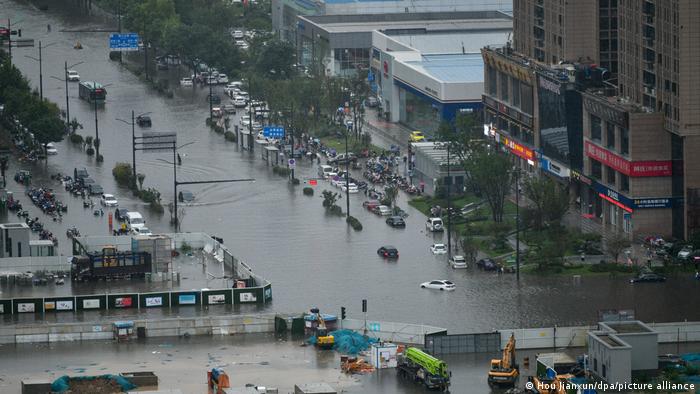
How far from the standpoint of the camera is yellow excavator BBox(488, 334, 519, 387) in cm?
10738

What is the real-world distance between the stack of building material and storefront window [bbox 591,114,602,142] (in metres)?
31.4

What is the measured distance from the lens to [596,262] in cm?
13812

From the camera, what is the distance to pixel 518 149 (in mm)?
165500

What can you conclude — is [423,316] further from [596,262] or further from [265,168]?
[265,168]

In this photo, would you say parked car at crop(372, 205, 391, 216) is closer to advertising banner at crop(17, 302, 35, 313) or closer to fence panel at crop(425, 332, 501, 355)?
advertising banner at crop(17, 302, 35, 313)

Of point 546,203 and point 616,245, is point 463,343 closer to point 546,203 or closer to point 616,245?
point 616,245

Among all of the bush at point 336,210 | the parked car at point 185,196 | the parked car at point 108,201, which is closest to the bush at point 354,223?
the bush at point 336,210

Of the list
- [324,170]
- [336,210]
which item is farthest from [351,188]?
[336,210]

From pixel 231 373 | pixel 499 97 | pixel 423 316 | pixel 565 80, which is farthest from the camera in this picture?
pixel 499 97

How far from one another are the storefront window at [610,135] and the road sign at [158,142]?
34966 millimetres

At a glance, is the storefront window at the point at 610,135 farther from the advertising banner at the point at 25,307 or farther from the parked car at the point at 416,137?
the advertising banner at the point at 25,307

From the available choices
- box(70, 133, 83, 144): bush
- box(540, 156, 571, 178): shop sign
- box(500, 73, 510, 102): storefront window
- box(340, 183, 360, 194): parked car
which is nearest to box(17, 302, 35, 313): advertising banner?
box(340, 183, 360, 194): parked car

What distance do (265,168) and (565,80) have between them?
30939mm

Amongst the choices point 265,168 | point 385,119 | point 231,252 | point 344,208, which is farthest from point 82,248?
point 385,119
